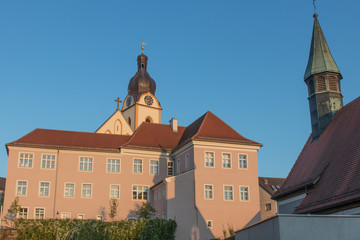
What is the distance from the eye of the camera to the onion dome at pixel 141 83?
224ft

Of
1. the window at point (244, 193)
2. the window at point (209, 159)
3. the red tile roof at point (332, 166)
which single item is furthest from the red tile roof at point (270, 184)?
the red tile roof at point (332, 166)

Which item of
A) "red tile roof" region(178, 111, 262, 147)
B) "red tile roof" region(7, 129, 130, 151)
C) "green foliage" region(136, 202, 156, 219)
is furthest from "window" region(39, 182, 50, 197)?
"red tile roof" region(178, 111, 262, 147)

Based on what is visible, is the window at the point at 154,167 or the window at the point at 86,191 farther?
the window at the point at 154,167

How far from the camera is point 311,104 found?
23.5 meters

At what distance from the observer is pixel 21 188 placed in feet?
119

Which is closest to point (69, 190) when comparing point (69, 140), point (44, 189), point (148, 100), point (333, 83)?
point (44, 189)

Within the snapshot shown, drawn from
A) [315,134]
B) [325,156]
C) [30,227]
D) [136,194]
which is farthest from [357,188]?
[136,194]

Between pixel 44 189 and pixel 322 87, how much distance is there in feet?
81.4

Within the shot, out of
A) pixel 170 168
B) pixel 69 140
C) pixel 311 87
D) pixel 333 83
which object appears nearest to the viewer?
pixel 333 83

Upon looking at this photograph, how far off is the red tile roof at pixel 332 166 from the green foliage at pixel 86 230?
35.6 feet

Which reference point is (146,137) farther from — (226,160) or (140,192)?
(226,160)

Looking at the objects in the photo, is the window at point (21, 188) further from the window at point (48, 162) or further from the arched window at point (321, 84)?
the arched window at point (321, 84)

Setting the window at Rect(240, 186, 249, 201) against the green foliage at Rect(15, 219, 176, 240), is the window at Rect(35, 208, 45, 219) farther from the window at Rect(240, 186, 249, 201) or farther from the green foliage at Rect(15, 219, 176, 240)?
the window at Rect(240, 186, 249, 201)

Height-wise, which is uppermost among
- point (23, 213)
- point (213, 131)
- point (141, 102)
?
point (141, 102)
